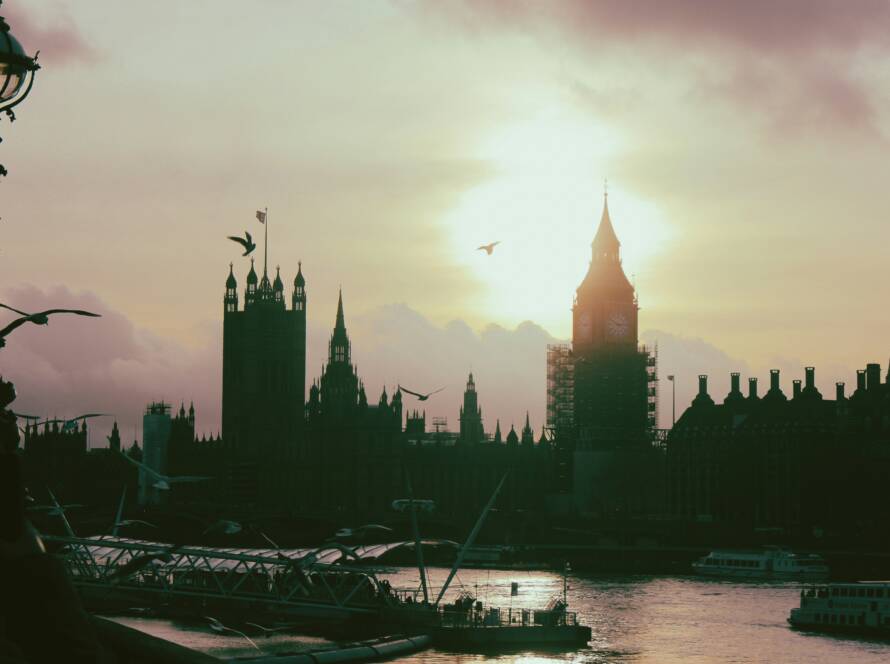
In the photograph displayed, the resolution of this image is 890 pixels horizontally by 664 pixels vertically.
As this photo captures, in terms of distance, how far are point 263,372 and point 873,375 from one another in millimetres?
42013

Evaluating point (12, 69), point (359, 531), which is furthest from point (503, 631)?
point (359, 531)

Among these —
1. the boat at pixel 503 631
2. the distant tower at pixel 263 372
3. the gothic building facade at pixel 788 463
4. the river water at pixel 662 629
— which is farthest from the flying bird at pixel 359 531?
the distant tower at pixel 263 372

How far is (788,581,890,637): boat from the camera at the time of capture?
4634cm

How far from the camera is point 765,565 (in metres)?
69.6

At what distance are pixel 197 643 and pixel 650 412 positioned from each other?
209ft

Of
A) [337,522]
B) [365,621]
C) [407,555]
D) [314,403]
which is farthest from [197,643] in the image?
[314,403]

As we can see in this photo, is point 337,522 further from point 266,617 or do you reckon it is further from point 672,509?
point 266,617

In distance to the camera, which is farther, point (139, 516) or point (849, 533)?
point (139, 516)

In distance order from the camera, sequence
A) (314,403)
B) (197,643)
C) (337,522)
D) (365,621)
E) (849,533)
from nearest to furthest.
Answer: (197,643), (365,621), (849,533), (337,522), (314,403)

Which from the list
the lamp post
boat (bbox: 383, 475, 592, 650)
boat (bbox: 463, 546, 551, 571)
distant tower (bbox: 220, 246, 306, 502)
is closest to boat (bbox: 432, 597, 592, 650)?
boat (bbox: 383, 475, 592, 650)

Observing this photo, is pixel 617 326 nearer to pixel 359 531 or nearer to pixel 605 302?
pixel 605 302

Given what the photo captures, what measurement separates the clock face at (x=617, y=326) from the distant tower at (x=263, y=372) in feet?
71.9

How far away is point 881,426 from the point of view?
8612 cm

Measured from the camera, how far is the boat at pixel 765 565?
225 ft
